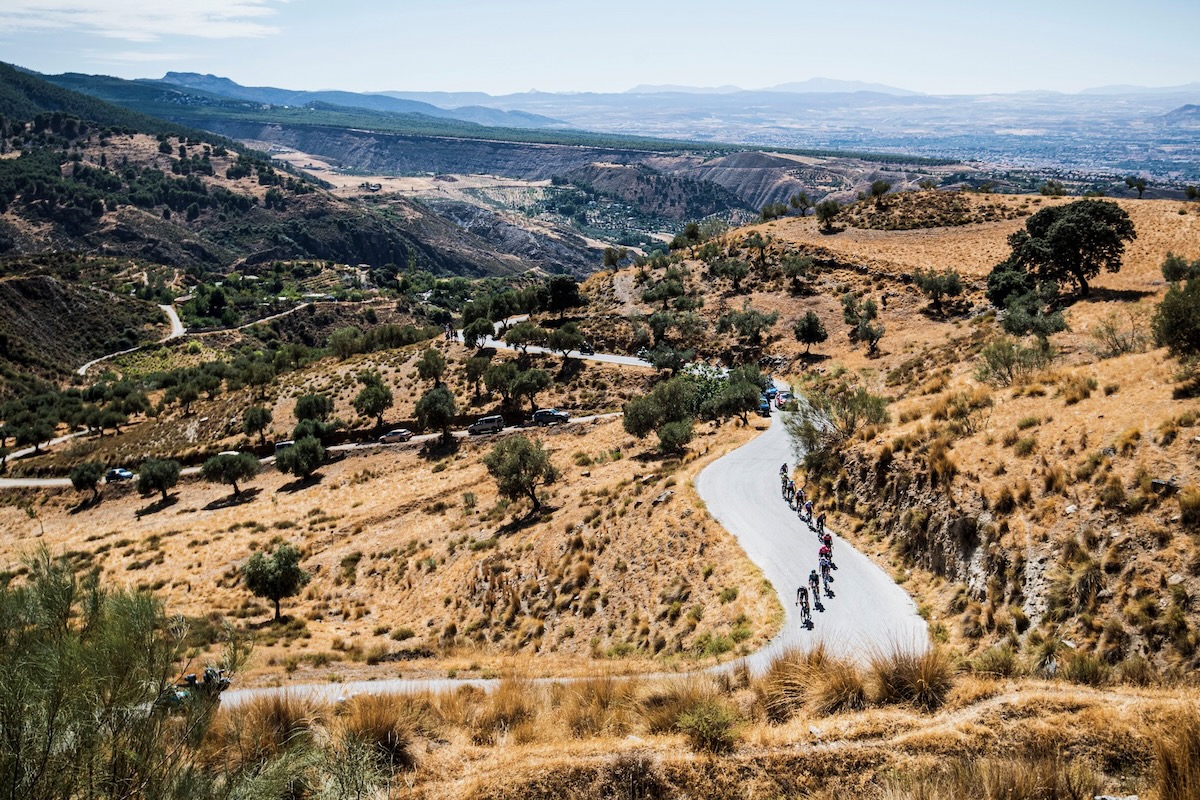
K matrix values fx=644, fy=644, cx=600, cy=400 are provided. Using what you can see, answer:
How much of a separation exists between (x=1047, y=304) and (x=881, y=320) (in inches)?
604

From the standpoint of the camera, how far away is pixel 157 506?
53344 millimetres

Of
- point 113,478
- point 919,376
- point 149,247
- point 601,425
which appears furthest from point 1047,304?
point 149,247

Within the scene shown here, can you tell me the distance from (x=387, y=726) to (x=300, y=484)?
4716cm

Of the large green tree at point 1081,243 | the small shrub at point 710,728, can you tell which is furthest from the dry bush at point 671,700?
the large green tree at point 1081,243

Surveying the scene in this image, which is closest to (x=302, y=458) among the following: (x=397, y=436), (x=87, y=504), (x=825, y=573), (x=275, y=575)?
(x=397, y=436)

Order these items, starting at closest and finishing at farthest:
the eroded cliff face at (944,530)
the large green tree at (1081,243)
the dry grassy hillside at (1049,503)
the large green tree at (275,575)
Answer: the dry grassy hillside at (1049,503) < the eroded cliff face at (944,530) < the large green tree at (275,575) < the large green tree at (1081,243)

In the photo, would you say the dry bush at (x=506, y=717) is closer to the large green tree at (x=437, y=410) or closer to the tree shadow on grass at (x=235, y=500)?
the large green tree at (x=437, y=410)

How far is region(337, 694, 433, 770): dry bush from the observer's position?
9922mm

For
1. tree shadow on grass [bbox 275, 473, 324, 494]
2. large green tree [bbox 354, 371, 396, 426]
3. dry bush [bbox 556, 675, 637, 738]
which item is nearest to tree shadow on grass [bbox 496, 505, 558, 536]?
dry bush [bbox 556, 675, 637, 738]

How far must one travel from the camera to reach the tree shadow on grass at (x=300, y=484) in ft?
170

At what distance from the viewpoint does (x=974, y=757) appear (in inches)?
330

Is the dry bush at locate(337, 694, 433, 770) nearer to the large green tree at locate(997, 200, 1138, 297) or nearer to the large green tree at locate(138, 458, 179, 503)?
the large green tree at locate(138, 458, 179, 503)

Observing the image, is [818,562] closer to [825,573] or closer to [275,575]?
[825,573]

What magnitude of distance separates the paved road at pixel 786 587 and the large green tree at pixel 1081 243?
33.1m
